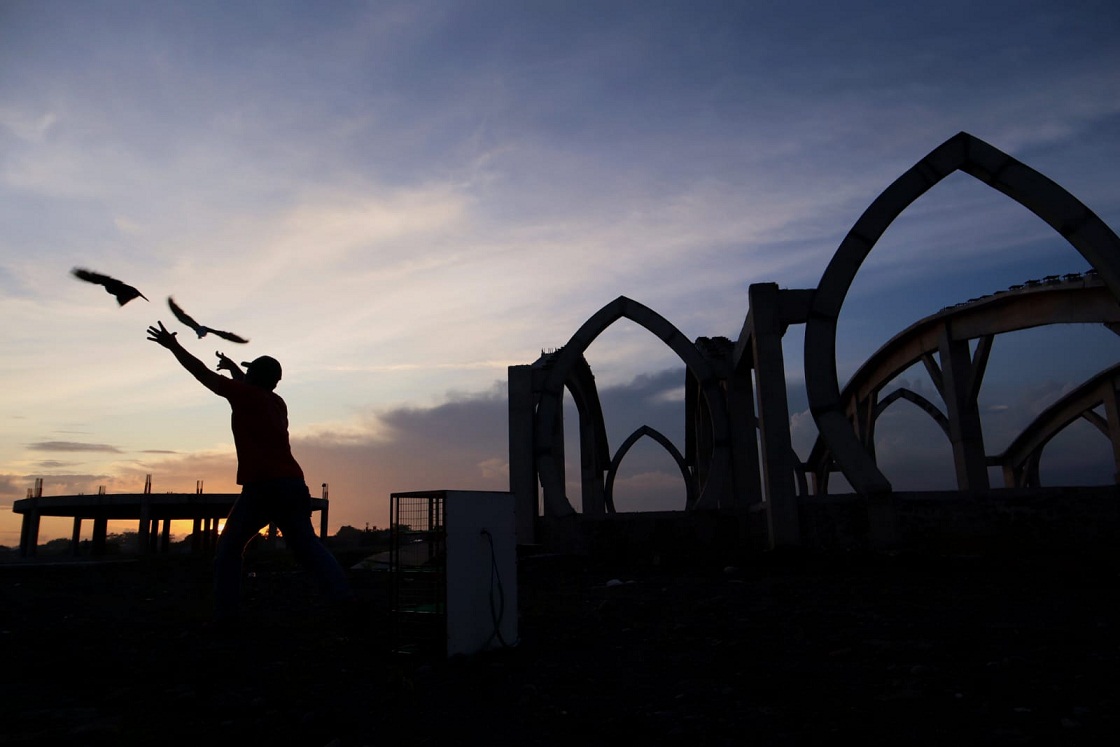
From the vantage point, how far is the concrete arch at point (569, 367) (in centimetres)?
1805

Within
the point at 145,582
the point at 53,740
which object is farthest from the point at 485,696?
the point at 145,582

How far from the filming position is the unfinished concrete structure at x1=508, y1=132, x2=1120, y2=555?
12.9 m

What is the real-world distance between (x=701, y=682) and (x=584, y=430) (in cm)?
2723

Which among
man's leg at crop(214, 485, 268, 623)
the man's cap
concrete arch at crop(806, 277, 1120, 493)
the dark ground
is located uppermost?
concrete arch at crop(806, 277, 1120, 493)

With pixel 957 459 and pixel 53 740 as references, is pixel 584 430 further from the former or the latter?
pixel 53 740

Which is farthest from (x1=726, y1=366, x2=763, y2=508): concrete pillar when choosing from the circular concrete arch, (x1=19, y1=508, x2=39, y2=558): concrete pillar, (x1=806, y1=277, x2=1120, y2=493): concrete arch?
(x1=19, y1=508, x2=39, y2=558): concrete pillar

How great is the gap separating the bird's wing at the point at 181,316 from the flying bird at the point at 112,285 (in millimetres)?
254

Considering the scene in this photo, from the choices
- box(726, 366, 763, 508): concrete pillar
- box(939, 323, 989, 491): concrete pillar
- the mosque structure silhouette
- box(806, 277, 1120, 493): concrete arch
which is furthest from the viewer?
box(939, 323, 989, 491): concrete pillar

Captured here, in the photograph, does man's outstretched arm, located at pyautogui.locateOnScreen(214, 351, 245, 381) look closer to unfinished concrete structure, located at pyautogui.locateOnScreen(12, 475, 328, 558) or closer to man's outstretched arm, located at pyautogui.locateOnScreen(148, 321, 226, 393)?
man's outstretched arm, located at pyautogui.locateOnScreen(148, 321, 226, 393)

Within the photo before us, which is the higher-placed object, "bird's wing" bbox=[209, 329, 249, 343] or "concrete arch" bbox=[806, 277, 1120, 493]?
"concrete arch" bbox=[806, 277, 1120, 493]

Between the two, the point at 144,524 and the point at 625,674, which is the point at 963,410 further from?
the point at 144,524

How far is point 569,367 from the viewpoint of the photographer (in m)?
19.5

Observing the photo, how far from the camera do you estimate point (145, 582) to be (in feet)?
44.4

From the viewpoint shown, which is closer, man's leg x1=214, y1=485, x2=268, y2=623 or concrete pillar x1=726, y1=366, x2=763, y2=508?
man's leg x1=214, y1=485, x2=268, y2=623
